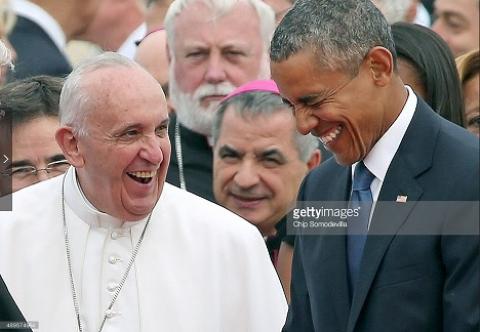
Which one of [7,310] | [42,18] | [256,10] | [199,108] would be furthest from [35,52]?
[7,310]

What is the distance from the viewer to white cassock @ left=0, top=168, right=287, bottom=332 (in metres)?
4.86

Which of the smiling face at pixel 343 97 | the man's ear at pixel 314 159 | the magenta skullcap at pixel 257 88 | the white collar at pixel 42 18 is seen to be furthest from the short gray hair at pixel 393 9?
the smiling face at pixel 343 97

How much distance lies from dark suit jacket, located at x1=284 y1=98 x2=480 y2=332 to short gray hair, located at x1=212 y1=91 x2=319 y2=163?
4.98 ft

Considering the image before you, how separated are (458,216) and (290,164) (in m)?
1.86

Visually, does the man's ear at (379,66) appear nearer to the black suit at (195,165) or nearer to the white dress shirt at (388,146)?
the white dress shirt at (388,146)

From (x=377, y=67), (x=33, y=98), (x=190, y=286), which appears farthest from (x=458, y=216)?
(x=33, y=98)

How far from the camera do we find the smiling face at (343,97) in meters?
4.11

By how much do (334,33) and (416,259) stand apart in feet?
2.42

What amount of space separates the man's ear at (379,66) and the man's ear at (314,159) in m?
1.70

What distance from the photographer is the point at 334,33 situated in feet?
13.6

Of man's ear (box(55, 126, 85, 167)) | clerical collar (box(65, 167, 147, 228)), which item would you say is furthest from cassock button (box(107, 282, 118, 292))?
man's ear (box(55, 126, 85, 167))

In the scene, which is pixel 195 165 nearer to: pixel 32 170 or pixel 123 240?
pixel 32 170

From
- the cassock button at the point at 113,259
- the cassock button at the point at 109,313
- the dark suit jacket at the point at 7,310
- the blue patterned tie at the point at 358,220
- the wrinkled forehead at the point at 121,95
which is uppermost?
the wrinkled forehead at the point at 121,95

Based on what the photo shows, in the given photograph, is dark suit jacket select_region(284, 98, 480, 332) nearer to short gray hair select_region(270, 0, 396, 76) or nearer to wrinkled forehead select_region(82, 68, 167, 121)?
short gray hair select_region(270, 0, 396, 76)
